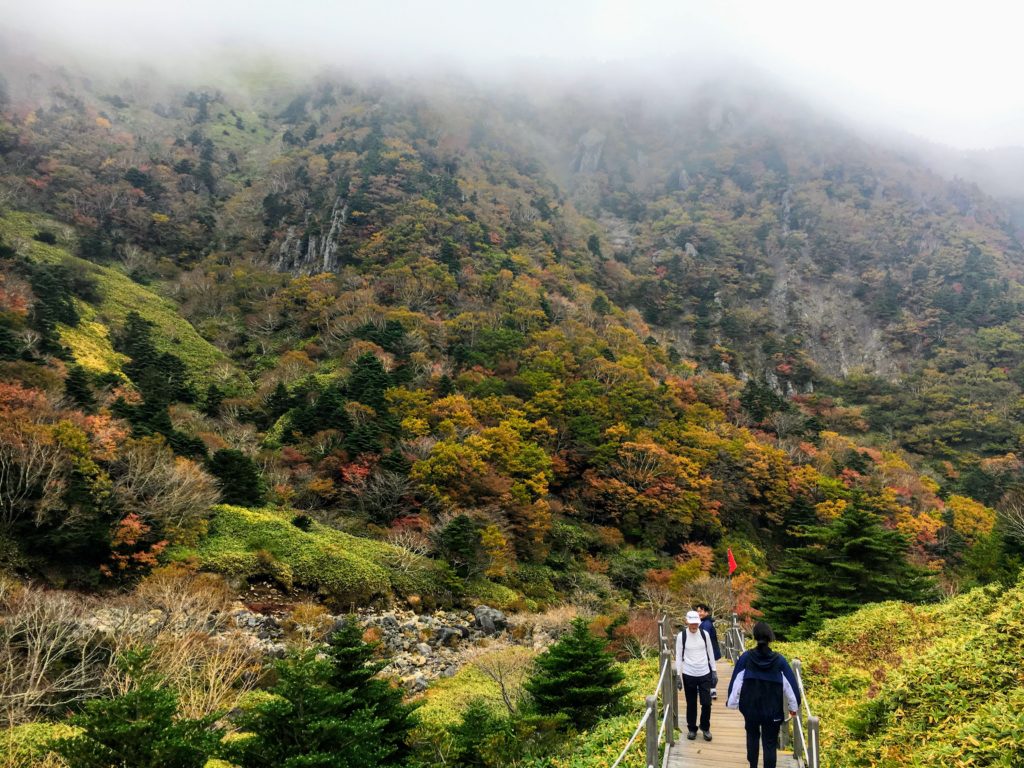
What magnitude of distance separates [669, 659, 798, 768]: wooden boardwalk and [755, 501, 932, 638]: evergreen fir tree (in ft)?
30.3

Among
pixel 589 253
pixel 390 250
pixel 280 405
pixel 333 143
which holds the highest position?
pixel 333 143

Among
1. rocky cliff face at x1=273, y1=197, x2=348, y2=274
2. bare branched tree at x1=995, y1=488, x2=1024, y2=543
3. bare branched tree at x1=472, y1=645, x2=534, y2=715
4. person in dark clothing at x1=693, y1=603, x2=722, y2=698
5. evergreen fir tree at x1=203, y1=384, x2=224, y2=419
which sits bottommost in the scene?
bare branched tree at x1=472, y1=645, x2=534, y2=715

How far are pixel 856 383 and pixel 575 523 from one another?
146 feet

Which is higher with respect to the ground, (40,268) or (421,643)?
(40,268)

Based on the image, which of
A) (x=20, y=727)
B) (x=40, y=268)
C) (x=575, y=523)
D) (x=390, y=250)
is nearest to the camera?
(x=20, y=727)

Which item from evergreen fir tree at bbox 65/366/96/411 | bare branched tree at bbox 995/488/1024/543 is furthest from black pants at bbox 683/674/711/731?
evergreen fir tree at bbox 65/366/96/411

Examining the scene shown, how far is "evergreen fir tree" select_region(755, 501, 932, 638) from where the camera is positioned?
15047 mm

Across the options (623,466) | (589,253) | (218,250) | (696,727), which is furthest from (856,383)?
(218,250)

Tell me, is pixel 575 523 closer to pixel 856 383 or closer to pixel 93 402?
pixel 93 402

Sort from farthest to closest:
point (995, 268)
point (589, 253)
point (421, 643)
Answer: point (995, 268), point (589, 253), point (421, 643)

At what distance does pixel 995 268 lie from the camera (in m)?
73.2

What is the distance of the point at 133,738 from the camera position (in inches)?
199

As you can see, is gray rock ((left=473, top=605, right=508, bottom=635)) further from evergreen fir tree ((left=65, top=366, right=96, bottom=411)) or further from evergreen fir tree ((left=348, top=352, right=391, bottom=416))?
evergreen fir tree ((left=65, top=366, right=96, bottom=411))

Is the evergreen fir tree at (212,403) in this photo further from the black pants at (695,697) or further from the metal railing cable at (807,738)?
the metal railing cable at (807,738)
